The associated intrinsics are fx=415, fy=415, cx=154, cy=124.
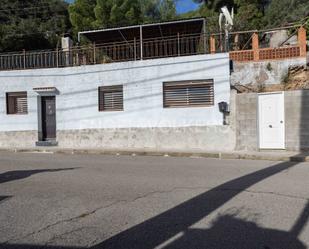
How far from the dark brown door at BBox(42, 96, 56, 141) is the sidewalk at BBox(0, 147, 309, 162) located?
1336 millimetres

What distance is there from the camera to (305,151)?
15.2m

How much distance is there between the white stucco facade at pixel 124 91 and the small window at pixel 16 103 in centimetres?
20

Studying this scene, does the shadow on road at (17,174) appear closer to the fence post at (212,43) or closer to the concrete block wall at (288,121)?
the concrete block wall at (288,121)

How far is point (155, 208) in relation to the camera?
269 inches

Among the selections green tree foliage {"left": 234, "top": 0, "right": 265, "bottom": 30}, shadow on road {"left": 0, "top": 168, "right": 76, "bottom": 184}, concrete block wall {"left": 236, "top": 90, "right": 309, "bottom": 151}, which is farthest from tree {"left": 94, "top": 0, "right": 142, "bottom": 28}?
shadow on road {"left": 0, "top": 168, "right": 76, "bottom": 184}

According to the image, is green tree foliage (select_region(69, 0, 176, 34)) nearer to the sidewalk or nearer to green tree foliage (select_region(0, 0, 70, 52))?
green tree foliage (select_region(0, 0, 70, 52))

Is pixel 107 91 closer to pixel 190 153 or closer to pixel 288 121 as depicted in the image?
pixel 190 153

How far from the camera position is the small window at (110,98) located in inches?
722

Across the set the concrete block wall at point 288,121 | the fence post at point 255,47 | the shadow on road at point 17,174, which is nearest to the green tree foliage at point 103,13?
the fence post at point 255,47

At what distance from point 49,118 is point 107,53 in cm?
416

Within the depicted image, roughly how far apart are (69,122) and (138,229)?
13855 millimetres

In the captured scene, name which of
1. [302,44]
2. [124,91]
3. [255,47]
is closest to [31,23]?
[124,91]

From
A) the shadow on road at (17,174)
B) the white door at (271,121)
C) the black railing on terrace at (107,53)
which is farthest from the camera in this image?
the black railing on terrace at (107,53)

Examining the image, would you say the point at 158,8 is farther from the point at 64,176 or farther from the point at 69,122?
the point at 64,176
